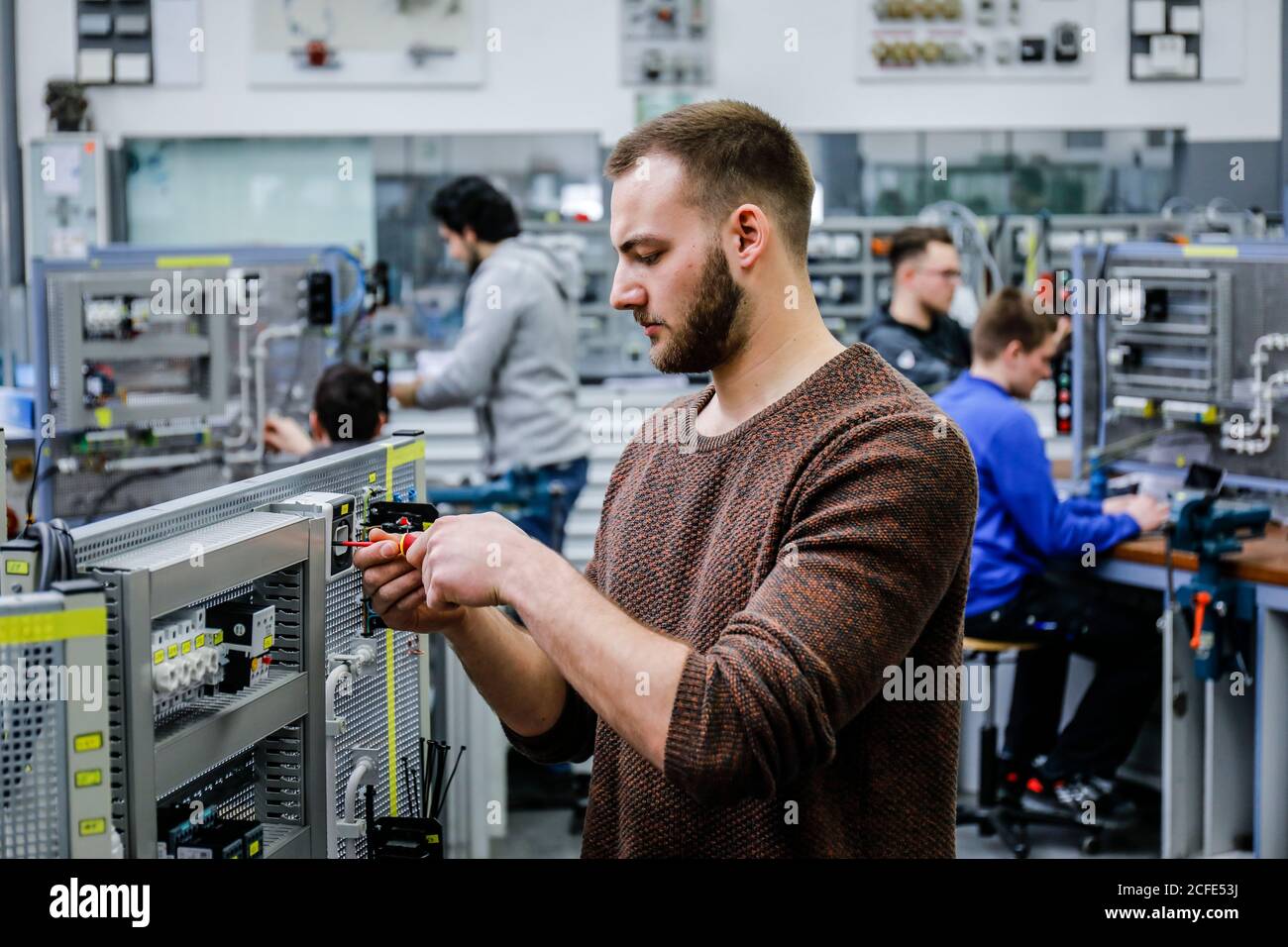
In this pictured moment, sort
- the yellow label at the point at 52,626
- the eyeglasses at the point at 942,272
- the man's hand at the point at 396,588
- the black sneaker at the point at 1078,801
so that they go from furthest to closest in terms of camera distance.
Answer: the eyeglasses at the point at 942,272, the black sneaker at the point at 1078,801, the man's hand at the point at 396,588, the yellow label at the point at 52,626

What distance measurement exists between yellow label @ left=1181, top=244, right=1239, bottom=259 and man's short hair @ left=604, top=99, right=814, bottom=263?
8.38 feet

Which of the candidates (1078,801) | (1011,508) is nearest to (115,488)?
(1011,508)

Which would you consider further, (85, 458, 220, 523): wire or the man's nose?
(85, 458, 220, 523): wire

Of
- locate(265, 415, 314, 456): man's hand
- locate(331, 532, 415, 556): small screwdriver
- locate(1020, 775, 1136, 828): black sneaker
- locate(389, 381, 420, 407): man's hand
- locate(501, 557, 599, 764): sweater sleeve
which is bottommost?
locate(1020, 775, 1136, 828): black sneaker

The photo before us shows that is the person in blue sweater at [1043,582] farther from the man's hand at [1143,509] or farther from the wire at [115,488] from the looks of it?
the wire at [115,488]

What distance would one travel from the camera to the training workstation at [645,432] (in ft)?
3.86

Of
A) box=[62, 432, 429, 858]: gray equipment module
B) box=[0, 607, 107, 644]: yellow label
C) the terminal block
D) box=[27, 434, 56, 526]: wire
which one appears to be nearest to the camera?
box=[0, 607, 107, 644]: yellow label

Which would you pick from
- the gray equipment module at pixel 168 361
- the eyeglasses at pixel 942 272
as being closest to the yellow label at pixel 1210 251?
the eyeglasses at pixel 942 272

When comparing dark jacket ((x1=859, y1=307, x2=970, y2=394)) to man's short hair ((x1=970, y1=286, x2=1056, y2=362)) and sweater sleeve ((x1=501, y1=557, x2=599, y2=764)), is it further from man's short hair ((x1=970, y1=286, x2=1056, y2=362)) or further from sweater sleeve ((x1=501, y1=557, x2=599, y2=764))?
sweater sleeve ((x1=501, y1=557, x2=599, y2=764))

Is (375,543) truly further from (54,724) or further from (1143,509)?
(1143,509)

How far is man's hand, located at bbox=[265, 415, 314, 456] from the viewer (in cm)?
377

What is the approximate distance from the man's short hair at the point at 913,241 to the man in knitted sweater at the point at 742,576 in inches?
119

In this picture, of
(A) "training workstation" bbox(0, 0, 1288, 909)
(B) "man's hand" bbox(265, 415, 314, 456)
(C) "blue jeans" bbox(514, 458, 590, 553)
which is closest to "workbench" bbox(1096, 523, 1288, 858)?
(A) "training workstation" bbox(0, 0, 1288, 909)
